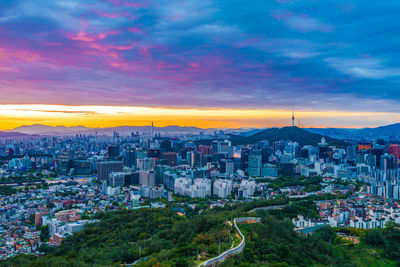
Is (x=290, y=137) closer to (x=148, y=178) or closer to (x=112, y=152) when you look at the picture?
(x=112, y=152)

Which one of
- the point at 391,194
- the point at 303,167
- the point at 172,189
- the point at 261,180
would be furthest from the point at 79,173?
the point at 391,194

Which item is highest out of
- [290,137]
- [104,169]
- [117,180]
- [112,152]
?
[290,137]

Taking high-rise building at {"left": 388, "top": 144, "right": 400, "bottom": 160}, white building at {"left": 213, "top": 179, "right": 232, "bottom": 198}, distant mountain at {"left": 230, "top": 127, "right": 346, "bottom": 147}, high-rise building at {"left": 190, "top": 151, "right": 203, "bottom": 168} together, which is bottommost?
white building at {"left": 213, "top": 179, "right": 232, "bottom": 198}

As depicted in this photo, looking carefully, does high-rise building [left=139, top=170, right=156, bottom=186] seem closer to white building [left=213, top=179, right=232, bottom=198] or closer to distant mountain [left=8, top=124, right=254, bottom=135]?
white building [left=213, top=179, right=232, bottom=198]

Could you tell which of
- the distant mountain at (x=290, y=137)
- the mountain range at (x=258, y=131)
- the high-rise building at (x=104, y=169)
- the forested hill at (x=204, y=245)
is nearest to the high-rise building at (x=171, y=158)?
the high-rise building at (x=104, y=169)

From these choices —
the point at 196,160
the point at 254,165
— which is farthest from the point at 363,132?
the point at 254,165

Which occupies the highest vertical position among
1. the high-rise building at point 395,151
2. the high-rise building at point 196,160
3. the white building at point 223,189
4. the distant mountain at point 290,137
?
the distant mountain at point 290,137

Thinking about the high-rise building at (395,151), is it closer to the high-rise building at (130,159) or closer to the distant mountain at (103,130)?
the high-rise building at (130,159)

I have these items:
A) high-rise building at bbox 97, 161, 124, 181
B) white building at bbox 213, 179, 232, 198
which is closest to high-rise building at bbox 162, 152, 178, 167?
high-rise building at bbox 97, 161, 124, 181

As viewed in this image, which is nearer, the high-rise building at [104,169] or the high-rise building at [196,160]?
the high-rise building at [104,169]

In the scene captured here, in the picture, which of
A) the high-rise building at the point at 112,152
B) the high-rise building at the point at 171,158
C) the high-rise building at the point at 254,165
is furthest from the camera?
the high-rise building at the point at 112,152

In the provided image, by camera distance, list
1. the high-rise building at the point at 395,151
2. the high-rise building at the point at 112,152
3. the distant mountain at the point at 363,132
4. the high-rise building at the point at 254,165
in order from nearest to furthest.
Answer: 1. the high-rise building at the point at 254,165
2. the high-rise building at the point at 395,151
3. the high-rise building at the point at 112,152
4. the distant mountain at the point at 363,132

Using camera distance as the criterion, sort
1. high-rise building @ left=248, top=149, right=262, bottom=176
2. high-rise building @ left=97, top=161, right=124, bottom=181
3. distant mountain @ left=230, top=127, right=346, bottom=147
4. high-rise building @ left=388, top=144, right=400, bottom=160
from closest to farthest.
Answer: high-rise building @ left=97, top=161, right=124, bottom=181
high-rise building @ left=248, top=149, right=262, bottom=176
high-rise building @ left=388, top=144, right=400, bottom=160
distant mountain @ left=230, top=127, right=346, bottom=147
